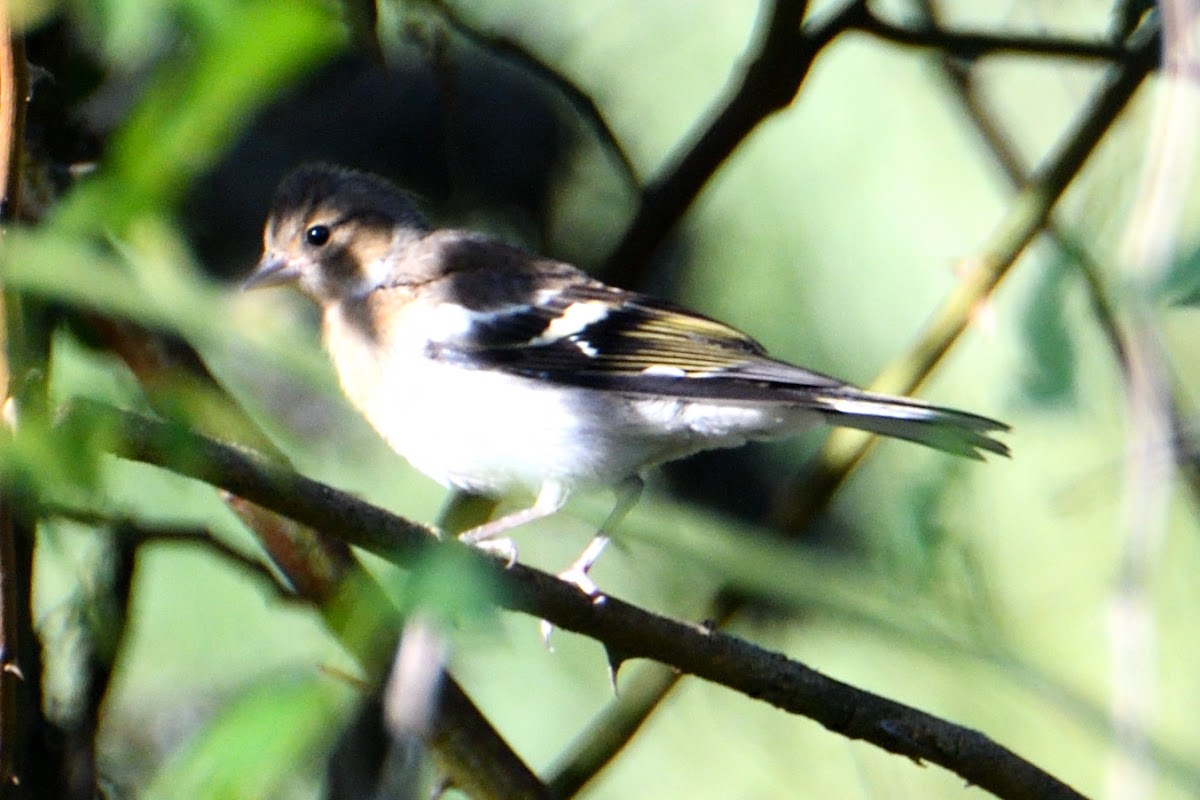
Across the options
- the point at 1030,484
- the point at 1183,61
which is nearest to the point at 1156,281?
the point at 1183,61

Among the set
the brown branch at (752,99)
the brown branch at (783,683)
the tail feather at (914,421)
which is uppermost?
the brown branch at (752,99)

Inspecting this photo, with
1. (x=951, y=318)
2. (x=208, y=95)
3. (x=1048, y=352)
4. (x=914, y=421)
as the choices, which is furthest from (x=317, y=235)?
(x=208, y=95)

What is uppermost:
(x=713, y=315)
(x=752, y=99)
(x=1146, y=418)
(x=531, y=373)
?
(x=1146, y=418)

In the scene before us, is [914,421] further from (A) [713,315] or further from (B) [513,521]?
(A) [713,315]

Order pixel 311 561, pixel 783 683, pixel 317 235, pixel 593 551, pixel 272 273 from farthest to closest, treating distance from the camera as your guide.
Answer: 1. pixel 317 235
2. pixel 272 273
3. pixel 593 551
4. pixel 311 561
5. pixel 783 683

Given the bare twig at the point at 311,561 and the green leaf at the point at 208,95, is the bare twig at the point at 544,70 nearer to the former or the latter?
the bare twig at the point at 311,561

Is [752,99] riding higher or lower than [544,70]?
higher

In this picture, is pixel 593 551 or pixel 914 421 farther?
pixel 593 551

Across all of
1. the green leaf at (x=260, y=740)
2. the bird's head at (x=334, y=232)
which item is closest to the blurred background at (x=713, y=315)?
the green leaf at (x=260, y=740)
